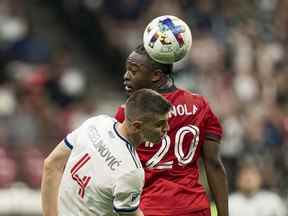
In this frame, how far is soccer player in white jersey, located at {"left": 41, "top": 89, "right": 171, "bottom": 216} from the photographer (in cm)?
698

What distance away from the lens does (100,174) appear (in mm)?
7047

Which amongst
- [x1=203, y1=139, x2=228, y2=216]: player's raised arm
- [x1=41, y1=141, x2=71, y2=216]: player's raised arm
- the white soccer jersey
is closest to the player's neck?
[x1=203, y1=139, x2=228, y2=216]: player's raised arm

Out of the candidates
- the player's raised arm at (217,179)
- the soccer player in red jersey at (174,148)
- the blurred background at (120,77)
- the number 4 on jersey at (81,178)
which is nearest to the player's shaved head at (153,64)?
the soccer player in red jersey at (174,148)

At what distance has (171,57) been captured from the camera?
8.03 meters

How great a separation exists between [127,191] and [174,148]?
114 centimetres

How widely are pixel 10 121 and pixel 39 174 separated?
53.4 inches

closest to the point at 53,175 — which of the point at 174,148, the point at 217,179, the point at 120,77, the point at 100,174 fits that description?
the point at 100,174

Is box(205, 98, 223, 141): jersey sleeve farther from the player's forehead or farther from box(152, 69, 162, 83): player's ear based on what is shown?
the player's forehead

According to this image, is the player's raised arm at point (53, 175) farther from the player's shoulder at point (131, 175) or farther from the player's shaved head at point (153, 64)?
the player's shaved head at point (153, 64)

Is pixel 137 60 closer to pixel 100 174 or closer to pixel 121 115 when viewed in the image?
pixel 121 115

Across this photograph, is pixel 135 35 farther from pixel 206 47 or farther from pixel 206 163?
pixel 206 163

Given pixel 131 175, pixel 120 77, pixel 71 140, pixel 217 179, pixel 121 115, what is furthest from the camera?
pixel 120 77

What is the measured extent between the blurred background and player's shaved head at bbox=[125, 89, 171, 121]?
6.22 meters

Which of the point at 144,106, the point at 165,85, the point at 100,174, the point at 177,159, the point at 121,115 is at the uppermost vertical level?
the point at 165,85
